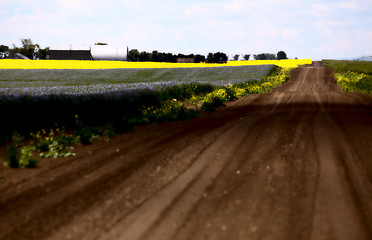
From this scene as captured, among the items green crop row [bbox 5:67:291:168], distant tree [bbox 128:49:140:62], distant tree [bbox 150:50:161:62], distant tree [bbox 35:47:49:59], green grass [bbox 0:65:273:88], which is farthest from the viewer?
distant tree [bbox 35:47:49:59]

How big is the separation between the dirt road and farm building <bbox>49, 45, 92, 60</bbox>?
9923 centimetres

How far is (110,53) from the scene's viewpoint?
101688 mm

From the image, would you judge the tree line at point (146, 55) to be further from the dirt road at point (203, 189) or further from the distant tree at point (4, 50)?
the dirt road at point (203, 189)

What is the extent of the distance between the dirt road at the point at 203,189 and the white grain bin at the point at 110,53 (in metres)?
94.7

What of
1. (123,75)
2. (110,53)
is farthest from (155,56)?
(123,75)

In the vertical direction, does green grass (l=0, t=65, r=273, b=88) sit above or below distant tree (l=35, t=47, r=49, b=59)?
below

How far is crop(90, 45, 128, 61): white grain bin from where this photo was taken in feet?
333

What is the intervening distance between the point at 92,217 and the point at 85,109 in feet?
24.2

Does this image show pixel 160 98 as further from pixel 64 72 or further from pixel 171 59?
pixel 171 59

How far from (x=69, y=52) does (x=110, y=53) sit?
42.3 feet

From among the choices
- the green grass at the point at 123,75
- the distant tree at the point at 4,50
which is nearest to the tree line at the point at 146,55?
the distant tree at the point at 4,50

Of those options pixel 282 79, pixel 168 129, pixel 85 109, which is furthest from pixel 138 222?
pixel 282 79

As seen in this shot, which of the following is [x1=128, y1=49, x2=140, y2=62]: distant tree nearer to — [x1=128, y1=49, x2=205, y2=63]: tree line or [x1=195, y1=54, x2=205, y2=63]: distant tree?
[x1=128, y1=49, x2=205, y2=63]: tree line

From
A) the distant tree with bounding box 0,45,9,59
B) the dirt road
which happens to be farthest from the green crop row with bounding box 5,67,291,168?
the distant tree with bounding box 0,45,9,59
